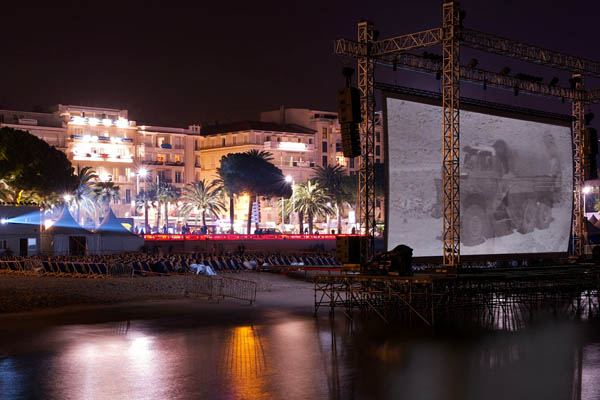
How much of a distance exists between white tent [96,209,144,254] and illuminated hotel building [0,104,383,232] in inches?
1916

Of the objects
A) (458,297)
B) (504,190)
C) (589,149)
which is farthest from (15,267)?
(589,149)

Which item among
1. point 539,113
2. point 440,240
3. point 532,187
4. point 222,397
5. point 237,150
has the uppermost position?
point 237,150

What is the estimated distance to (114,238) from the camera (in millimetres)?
52438

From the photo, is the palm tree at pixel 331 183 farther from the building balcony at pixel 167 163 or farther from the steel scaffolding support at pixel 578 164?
the steel scaffolding support at pixel 578 164

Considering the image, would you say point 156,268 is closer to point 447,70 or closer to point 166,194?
point 447,70

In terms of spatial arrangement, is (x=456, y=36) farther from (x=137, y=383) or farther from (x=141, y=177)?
(x=141, y=177)

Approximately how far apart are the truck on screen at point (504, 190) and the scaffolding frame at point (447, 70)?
48.0 inches

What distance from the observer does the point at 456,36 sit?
23.3 m

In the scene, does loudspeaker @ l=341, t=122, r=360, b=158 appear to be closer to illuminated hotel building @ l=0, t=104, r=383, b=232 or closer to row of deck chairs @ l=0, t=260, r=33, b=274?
row of deck chairs @ l=0, t=260, r=33, b=274

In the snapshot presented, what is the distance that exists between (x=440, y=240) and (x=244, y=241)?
3785 cm

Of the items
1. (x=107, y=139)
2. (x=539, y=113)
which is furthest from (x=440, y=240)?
(x=107, y=139)

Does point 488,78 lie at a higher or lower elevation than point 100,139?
lower

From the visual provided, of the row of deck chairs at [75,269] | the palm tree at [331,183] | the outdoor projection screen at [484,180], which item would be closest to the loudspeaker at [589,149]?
the outdoor projection screen at [484,180]

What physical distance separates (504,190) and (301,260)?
Result: 1965cm
